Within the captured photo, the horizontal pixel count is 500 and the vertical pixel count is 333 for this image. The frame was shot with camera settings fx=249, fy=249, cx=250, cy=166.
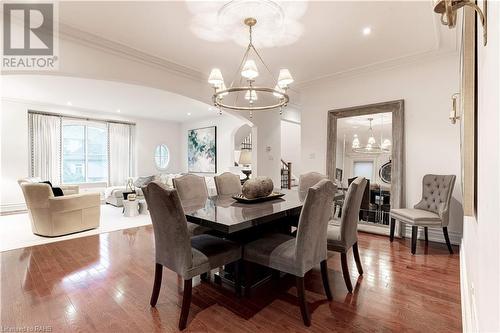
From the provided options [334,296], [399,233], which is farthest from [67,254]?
[399,233]

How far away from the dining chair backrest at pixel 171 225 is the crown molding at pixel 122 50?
7.55ft

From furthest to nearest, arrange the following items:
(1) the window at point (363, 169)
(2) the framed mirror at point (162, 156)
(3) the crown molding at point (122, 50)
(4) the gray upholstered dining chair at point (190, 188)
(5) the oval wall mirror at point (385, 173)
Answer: (2) the framed mirror at point (162, 156), (1) the window at point (363, 169), (5) the oval wall mirror at point (385, 173), (4) the gray upholstered dining chair at point (190, 188), (3) the crown molding at point (122, 50)

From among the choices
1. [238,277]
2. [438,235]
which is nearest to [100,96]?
[238,277]

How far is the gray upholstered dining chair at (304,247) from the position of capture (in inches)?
72.2

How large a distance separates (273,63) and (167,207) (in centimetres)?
294

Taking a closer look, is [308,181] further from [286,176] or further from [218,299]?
[286,176]

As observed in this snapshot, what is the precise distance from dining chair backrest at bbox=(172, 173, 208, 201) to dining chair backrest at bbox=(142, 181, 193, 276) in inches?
43.2

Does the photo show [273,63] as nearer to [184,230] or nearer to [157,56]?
[157,56]

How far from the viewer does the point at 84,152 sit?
292 inches

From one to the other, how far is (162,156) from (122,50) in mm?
6269

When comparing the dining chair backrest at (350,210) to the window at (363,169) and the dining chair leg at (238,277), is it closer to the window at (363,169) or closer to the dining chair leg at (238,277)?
the dining chair leg at (238,277)

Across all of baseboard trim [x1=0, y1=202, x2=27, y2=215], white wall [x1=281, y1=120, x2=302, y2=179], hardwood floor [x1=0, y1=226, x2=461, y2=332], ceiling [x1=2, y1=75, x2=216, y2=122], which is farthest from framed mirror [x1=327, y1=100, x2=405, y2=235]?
baseboard trim [x1=0, y1=202, x2=27, y2=215]

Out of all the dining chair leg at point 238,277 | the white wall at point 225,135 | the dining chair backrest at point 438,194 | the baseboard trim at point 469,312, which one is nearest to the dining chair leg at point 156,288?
the dining chair leg at point 238,277

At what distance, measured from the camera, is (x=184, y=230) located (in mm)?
1810
